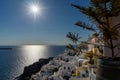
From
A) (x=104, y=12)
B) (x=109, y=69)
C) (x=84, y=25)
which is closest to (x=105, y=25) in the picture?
(x=104, y=12)

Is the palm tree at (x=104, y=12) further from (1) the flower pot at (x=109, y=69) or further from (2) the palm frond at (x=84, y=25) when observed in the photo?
(1) the flower pot at (x=109, y=69)

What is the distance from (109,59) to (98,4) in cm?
89

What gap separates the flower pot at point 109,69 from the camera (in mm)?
3148

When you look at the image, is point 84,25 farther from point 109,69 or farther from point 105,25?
point 109,69

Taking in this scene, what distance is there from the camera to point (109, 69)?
3.19 meters

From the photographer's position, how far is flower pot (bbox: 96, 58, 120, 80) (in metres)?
3.15

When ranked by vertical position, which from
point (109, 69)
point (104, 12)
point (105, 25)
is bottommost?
point (109, 69)

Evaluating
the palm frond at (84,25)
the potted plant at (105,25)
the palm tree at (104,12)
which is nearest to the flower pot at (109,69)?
the potted plant at (105,25)

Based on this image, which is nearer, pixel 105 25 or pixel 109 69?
pixel 109 69

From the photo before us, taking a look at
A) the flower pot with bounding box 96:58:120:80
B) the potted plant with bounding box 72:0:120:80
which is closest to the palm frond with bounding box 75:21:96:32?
the potted plant with bounding box 72:0:120:80

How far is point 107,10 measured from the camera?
137 inches

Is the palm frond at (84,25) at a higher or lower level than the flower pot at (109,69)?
higher

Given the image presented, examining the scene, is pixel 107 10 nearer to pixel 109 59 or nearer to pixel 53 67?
pixel 109 59

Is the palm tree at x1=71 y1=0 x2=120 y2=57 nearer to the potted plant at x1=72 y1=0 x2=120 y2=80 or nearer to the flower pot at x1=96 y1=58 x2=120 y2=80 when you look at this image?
the potted plant at x1=72 y1=0 x2=120 y2=80
